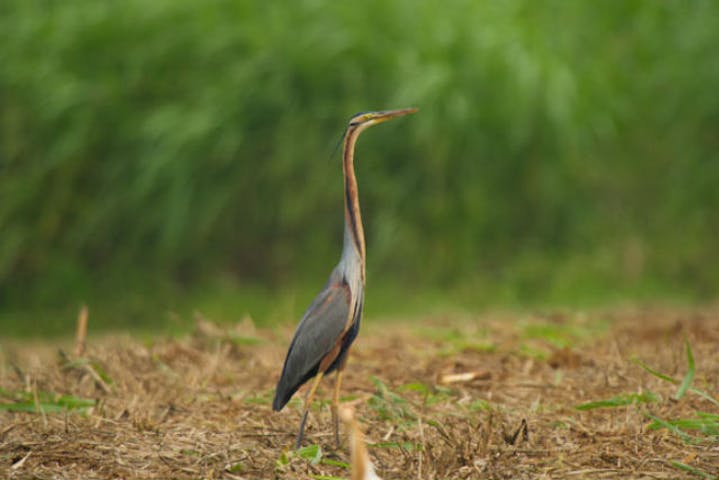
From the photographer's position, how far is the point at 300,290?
5.29m

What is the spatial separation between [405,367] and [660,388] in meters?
0.87

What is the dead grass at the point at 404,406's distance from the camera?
215 cm

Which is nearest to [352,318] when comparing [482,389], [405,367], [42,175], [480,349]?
[482,389]

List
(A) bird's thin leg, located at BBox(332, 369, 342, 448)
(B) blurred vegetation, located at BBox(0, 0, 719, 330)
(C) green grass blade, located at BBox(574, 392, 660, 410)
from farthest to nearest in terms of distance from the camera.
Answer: (B) blurred vegetation, located at BBox(0, 0, 719, 330)
(C) green grass blade, located at BBox(574, 392, 660, 410)
(A) bird's thin leg, located at BBox(332, 369, 342, 448)

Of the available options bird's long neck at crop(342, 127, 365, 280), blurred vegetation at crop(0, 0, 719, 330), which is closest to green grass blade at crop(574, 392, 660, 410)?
bird's long neck at crop(342, 127, 365, 280)

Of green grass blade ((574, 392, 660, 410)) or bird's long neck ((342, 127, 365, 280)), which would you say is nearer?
bird's long neck ((342, 127, 365, 280))

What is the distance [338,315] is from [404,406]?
51 centimetres

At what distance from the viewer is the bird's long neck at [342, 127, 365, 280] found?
7.24 ft

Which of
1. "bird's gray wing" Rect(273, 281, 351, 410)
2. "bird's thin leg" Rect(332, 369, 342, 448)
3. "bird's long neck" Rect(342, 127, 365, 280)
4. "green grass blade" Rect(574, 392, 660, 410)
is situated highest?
"bird's long neck" Rect(342, 127, 365, 280)

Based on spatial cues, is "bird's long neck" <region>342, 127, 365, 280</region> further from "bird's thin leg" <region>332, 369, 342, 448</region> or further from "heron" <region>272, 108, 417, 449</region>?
"bird's thin leg" <region>332, 369, 342, 448</region>

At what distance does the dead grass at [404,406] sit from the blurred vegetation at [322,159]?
1421 millimetres

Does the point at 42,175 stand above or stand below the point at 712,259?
above

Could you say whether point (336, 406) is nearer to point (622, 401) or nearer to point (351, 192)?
point (351, 192)

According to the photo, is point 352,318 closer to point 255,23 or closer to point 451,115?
point 451,115
